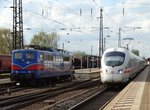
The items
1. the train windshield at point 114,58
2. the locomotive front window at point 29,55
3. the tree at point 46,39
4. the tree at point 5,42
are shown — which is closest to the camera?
the train windshield at point 114,58

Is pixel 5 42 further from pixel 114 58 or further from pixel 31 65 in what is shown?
pixel 114 58

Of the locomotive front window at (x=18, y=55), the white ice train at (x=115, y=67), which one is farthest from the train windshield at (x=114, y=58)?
the locomotive front window at (x=18, y=55)

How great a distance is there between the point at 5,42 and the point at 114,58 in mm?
71839

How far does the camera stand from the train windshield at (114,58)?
92.3 feet

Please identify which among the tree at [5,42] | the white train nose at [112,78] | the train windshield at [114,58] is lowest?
the white train nose at [112,78]

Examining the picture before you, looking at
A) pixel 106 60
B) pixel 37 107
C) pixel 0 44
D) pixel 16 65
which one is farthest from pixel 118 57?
pixel 0 44

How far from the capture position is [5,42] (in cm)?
9731

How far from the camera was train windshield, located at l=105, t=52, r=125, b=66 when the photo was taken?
28.1 meters

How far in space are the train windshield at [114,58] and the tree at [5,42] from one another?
69657 millimetres

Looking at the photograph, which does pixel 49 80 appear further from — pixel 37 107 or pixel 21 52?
pixel 37 107

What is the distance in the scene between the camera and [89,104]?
64.2ft

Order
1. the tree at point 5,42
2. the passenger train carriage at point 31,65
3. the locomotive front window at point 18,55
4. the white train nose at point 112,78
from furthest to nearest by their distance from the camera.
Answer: the tree at point 5,42
the locomotive front window at point 18,55
the passenger train carriage at point 31,65
the white train nose at point 112,78

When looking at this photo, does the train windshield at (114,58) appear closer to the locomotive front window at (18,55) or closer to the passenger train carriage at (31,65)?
the passenger train carriage at (31,65)

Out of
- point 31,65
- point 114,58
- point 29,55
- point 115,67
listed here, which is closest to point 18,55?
point 29,55
